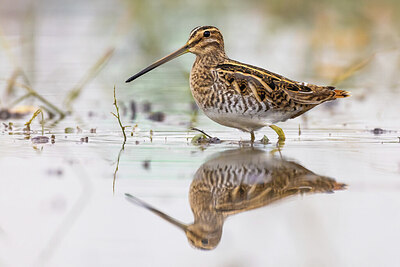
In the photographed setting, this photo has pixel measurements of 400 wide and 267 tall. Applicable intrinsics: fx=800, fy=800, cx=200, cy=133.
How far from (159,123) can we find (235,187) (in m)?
3.35

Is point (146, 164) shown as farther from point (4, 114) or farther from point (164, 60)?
point (4, 114)

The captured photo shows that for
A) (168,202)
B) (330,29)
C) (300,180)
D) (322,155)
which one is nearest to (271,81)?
(322,155)

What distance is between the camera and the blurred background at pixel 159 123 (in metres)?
4.01

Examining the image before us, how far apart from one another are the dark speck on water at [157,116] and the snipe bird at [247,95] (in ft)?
3.00

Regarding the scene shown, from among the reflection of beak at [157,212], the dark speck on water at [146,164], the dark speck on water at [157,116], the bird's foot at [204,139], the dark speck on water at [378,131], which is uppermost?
the dark speck on water at [157,116]

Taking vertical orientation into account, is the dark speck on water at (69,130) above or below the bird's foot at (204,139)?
above

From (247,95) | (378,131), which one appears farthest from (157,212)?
(378,131)

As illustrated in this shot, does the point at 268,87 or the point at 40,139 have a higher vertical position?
the point at 268,87

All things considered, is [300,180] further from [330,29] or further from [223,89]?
[330,29]

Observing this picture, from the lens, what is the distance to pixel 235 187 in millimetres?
4820

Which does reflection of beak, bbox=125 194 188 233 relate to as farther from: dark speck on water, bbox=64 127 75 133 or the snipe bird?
dark speck on water, bbox=64 127 75 133

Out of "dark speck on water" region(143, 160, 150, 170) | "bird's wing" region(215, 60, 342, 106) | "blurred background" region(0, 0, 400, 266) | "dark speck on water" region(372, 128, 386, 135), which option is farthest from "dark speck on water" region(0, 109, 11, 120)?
"dark speck on water" region(372, 128, 386, 135)

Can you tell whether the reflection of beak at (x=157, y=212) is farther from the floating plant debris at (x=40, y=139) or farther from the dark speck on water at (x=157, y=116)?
the dark speck on water at (x=157, y=116)

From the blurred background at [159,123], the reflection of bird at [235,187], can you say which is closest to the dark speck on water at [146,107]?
the blurred background at [159,123]
